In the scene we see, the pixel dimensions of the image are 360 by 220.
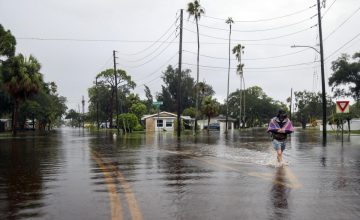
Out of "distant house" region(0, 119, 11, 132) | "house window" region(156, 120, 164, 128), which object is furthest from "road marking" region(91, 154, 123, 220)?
"distant house" region(0, 119, 11, 132)

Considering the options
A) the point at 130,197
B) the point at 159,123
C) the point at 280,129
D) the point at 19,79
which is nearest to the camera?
the point at 130,197

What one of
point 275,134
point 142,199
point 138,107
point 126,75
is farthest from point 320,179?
point 126,75

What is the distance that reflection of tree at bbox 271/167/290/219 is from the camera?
22.7 ft

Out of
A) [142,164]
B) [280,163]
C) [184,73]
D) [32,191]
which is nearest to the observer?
[32,191]

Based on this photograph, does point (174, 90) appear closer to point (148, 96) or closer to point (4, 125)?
point (148, 96)

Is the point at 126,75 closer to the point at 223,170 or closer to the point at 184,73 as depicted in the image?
the point at 184,73

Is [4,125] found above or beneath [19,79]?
beneath

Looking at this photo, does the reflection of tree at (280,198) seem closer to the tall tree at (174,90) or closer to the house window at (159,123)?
the house window at (159,123)

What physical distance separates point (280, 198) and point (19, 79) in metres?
49.4

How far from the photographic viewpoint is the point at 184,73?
125938mm

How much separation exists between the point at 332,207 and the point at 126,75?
110 meters

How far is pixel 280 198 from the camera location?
8.18 m

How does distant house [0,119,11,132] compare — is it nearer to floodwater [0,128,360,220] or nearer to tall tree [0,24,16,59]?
tall tree [0,24,16,59]

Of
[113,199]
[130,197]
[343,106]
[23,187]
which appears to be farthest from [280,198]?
[343,106]
